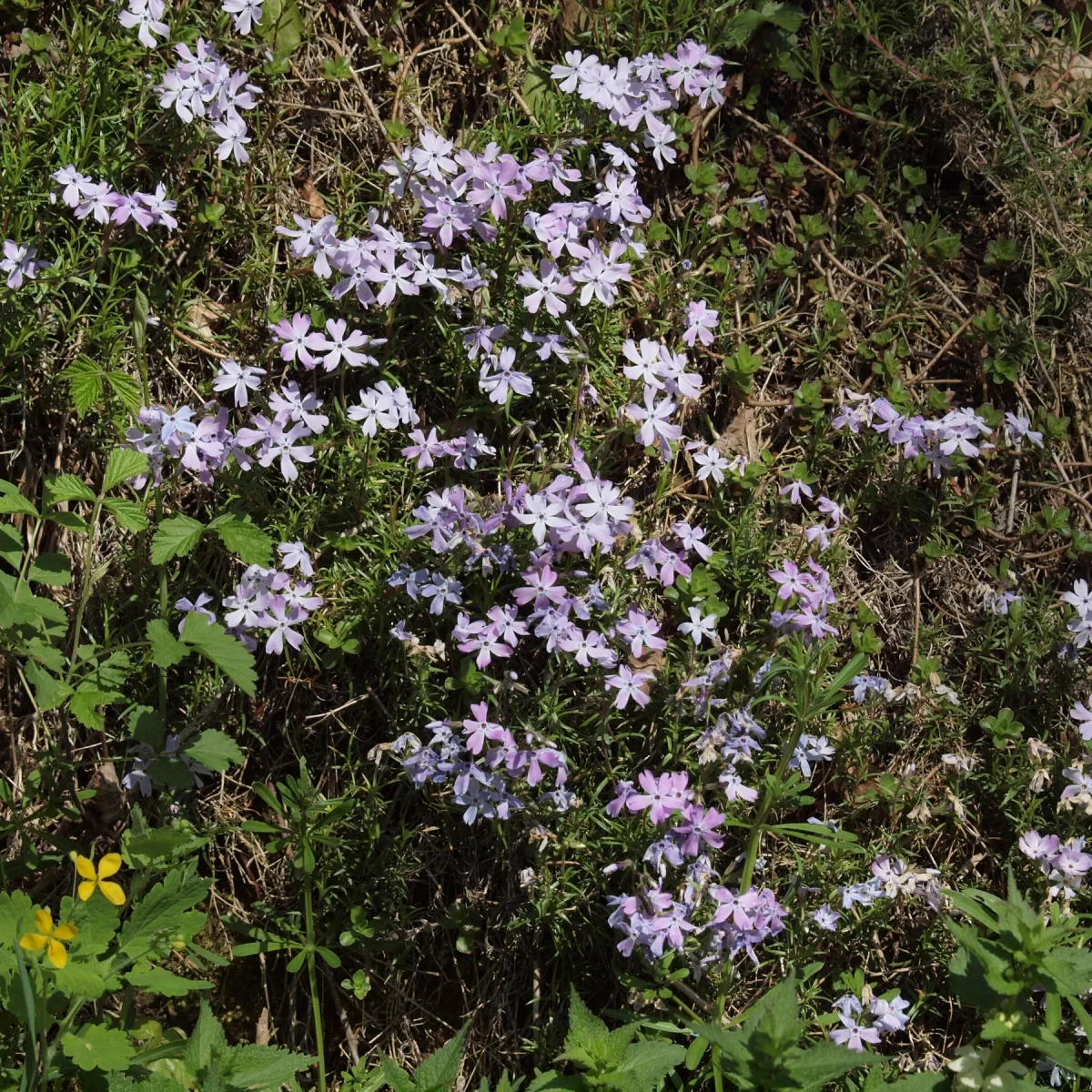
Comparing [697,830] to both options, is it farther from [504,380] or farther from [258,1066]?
[504,380]

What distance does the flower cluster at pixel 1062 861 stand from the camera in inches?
123

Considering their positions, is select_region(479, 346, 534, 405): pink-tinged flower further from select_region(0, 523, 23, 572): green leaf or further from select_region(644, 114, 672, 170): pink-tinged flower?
select_region(0, 523, 23, 572): green leaf

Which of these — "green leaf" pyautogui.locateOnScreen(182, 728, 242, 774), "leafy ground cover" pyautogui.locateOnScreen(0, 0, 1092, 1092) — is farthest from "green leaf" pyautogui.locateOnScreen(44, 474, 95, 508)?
"green leaf" pyautogui.locateOnScreen(182, 728, 242, 774)

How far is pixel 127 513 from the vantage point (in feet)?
9.15

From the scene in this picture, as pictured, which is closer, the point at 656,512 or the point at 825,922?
the point at 825,922

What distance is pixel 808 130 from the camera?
3723 mm

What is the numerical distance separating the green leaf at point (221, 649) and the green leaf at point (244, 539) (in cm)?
18

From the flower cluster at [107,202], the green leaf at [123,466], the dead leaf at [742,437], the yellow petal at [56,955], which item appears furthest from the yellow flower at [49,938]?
the dead leaf at [742,437]

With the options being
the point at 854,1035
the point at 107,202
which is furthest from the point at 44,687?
the point at 854,1035

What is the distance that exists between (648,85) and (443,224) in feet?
2.40

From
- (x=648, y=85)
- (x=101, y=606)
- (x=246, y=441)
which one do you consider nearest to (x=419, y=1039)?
(x=101, y=606)

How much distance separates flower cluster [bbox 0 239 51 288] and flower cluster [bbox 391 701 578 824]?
153 cm

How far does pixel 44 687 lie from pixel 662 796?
1.46m

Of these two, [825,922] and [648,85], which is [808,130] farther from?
[825,922]
